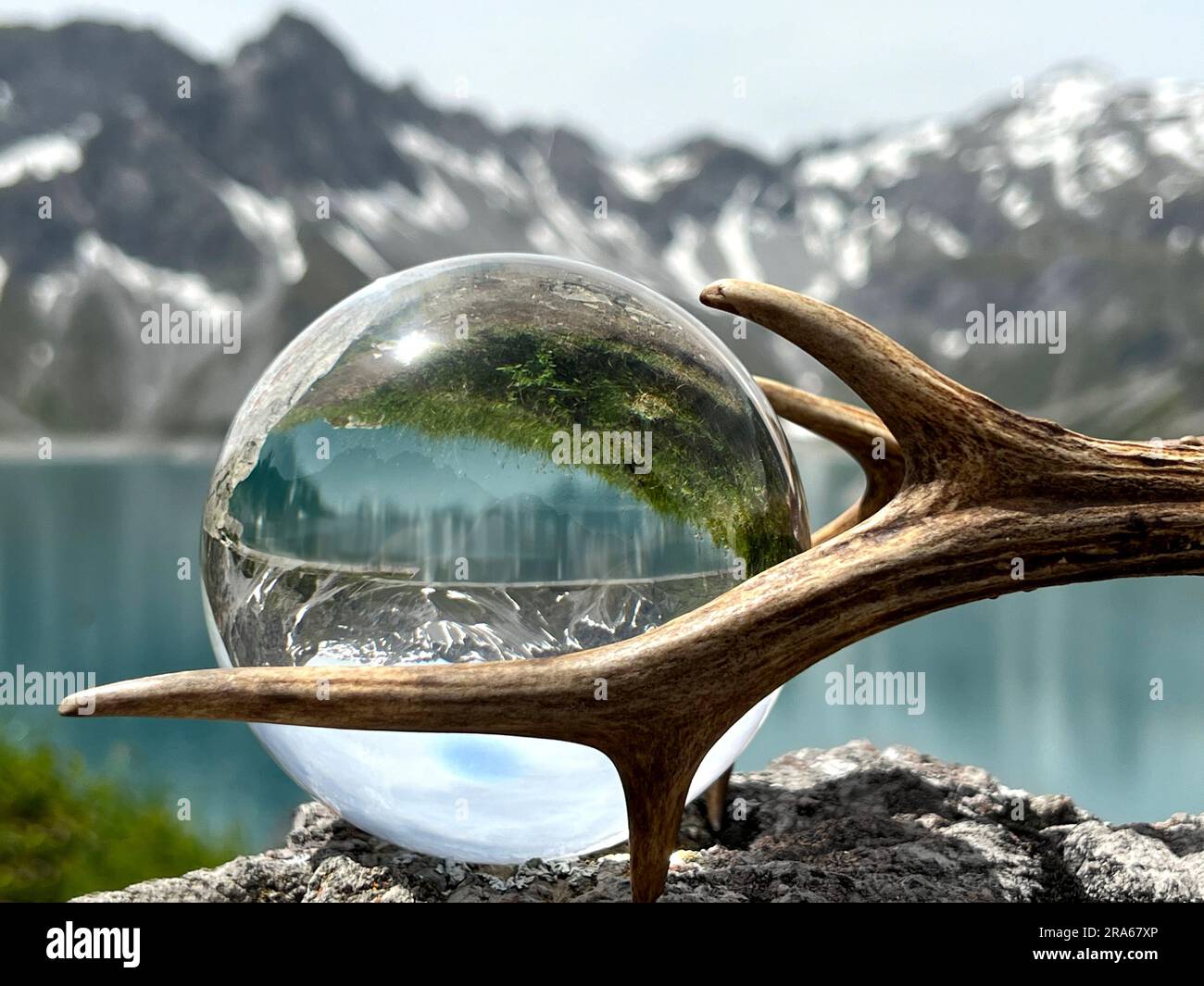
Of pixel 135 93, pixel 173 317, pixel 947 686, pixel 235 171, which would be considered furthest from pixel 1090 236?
pixel 173 317

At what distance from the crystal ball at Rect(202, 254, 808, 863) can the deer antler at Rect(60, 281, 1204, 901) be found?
20cm

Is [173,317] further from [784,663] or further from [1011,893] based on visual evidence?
[1011,893]

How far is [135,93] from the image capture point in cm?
18775

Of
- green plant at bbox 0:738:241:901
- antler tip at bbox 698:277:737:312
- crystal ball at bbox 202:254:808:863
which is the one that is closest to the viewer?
crystal ball at bbox 202:254:808:863

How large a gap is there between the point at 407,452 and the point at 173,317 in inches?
108

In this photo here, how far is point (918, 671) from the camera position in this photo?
208 inches

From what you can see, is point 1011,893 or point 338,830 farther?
point 338,830

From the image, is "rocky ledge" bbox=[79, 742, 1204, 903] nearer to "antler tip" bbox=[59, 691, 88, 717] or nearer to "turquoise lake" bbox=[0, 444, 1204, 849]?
"antler tip" bbox=[59, 691, 88, 717]

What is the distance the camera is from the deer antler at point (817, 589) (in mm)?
3150

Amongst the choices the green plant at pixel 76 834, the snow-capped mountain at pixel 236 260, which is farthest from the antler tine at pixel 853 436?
the snow-capped mountain at pixel 236 260

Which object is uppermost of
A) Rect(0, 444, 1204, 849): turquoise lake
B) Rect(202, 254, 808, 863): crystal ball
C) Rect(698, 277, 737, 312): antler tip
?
Rect(698, 277, 737, 312): antler tip

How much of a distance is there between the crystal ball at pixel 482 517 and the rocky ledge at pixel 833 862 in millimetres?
367

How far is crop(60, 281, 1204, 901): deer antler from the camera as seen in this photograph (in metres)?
3.15

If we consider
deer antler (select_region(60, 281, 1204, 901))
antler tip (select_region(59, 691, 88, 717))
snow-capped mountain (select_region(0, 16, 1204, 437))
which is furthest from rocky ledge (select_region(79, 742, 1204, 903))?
snow-capped mountain (select_region(0, 16, 1204, 437))
